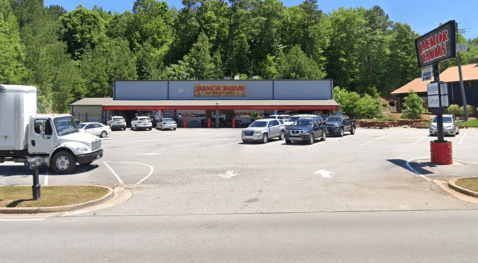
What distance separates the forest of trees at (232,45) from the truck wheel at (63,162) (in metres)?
59.0

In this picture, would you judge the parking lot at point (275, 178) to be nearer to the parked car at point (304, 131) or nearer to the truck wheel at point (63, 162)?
the truck wheel at point (63, 162)

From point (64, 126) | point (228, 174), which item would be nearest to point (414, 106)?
point (228, 174)

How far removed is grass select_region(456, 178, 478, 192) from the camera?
10.8m

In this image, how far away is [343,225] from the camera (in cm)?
778

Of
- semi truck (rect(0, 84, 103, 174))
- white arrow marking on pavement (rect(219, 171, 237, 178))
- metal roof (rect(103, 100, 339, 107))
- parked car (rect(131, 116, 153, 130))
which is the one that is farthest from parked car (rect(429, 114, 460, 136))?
parked car (rect(131, 116, 153, 130))

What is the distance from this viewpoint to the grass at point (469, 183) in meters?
10.8

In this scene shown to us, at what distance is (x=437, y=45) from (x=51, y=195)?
1596 centimetres

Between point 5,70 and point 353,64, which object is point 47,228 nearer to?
point 5,70

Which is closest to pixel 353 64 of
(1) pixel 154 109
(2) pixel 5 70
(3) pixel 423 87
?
(3) pixel 423 87

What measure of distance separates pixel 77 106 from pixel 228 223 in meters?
54.1

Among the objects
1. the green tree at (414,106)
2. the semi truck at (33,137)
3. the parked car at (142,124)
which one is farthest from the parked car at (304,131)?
the green tree at (414,106)

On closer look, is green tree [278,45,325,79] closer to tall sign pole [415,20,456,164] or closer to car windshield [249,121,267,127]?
car windshield [249,121,267,127]

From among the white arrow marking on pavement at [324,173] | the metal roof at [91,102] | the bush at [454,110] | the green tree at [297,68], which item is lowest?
the white arrow marking on pavement at [324,173]

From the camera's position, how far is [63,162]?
14.5 meters
